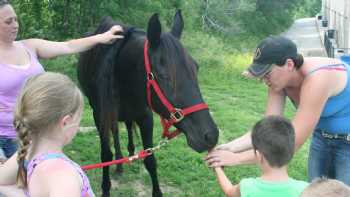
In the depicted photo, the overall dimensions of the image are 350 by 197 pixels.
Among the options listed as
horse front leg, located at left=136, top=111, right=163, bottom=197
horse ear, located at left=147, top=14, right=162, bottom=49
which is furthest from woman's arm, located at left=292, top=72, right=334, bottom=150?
horse front leg, located at left=136, top=111, right=163, bottom=197

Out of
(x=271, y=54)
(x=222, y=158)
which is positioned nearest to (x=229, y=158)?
(x=222, y=158)

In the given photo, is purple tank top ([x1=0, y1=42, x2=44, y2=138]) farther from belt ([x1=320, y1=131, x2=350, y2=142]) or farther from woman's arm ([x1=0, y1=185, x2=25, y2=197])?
belt ([x1=320, y1=131, x2=350, y2=142])

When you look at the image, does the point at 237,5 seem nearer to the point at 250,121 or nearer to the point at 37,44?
the point at 250,121

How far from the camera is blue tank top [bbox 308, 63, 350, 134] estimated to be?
295 cm

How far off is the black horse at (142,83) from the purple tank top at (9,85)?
0.88m

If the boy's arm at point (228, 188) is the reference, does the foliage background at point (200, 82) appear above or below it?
below

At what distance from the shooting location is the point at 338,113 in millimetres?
3023

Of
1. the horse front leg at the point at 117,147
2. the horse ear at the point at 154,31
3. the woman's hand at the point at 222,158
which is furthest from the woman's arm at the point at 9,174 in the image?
the horse front leg at the point at 117,147

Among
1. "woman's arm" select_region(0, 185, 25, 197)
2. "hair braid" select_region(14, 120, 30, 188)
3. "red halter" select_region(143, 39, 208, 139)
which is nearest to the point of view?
"hair braid" select_region(14, 120, 30, 188)

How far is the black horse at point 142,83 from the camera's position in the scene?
11.1 ft

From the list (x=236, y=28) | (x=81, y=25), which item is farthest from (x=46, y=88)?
(x=236, y=28)

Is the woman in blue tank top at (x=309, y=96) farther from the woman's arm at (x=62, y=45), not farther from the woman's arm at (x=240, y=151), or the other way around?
the woman's arm at (x=62, y=45)

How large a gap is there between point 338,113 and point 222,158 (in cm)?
78

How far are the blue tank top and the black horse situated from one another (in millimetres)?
720
